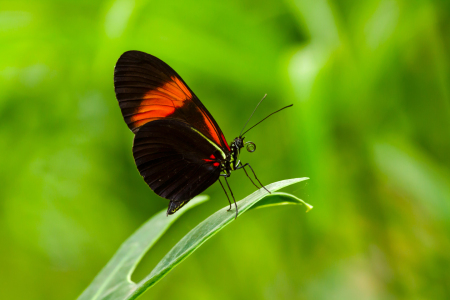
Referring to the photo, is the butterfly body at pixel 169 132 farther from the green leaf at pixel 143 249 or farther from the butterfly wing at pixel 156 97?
the green leaf at pixel 143 249

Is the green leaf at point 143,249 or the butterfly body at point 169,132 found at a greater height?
the butterfly body at point 169,132

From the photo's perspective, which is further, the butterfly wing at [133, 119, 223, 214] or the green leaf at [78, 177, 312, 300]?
the butterfly wing at [133, 119, 223, 214]

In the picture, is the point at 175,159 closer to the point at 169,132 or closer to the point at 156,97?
the point at 169,132

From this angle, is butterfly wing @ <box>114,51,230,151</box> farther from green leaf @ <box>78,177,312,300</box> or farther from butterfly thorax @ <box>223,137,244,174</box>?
green leaf @ <box>78,177,312,300</box>

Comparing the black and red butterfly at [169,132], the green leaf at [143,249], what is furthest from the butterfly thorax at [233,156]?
the green leaf at [143,249]

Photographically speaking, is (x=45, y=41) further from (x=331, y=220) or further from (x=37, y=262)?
(x=331, y=220)

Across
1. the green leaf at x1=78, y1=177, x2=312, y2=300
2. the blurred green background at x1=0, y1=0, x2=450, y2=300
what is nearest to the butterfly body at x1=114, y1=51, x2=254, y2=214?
the green leaf at x1=78, y1=177, x2=312, y2=300
